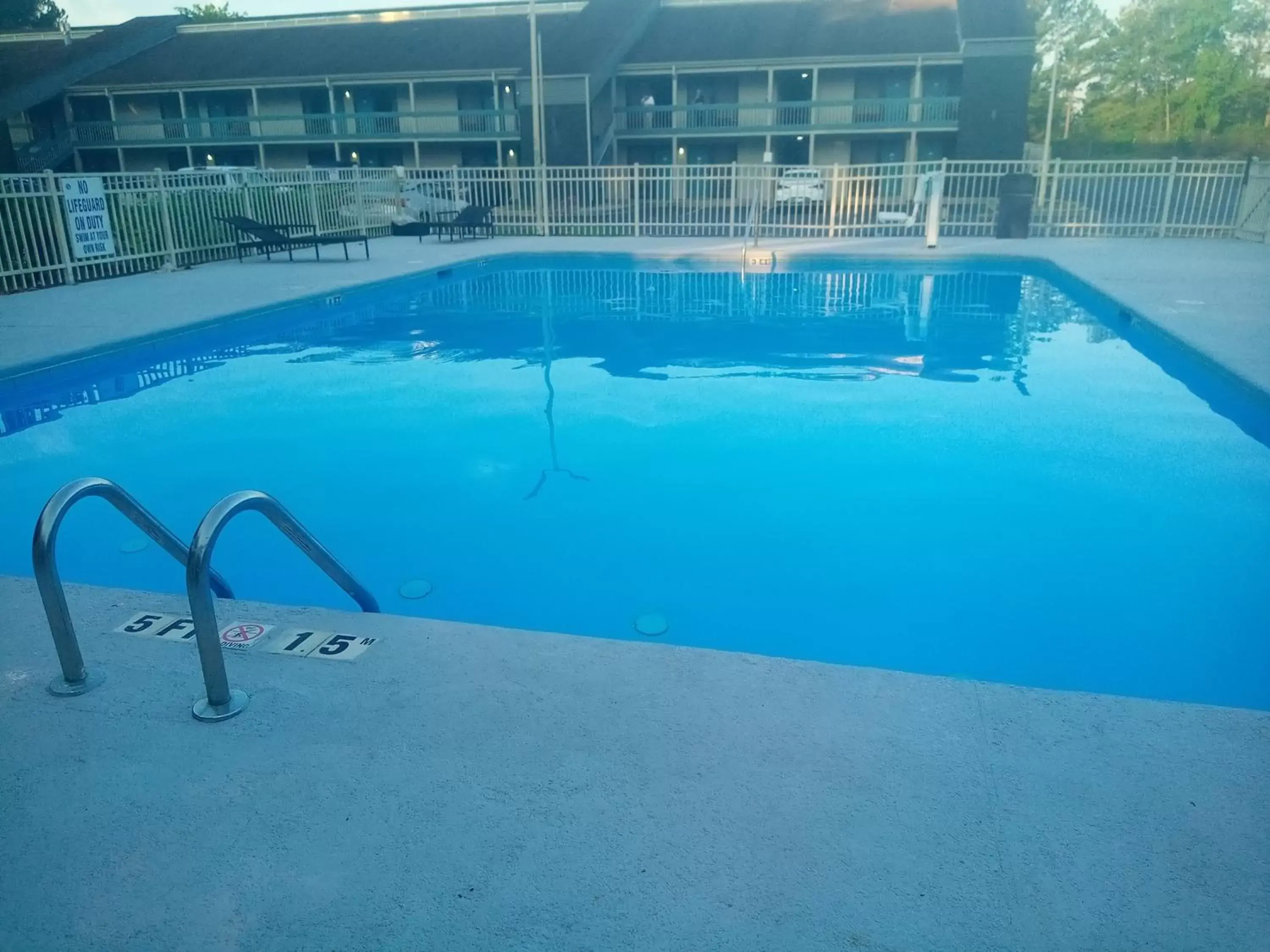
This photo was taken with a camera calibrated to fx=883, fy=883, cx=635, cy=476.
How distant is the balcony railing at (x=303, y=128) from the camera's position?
3359 cm

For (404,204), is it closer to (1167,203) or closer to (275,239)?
(275,239)

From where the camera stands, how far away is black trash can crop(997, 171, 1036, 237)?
712 inches

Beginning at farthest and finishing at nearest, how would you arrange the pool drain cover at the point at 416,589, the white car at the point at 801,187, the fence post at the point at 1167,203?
the white car at the point at 801,187 → the fence post at the point at 1167,203 → the pool drain cover at the point at 416,589

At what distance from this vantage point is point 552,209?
2181cm

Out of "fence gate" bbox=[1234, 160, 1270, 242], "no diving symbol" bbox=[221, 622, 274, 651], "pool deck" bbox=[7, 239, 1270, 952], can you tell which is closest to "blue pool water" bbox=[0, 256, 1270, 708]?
"no diving symbol" bbox=[221, 622, 274, 651]

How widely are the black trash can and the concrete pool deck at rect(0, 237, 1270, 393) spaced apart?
1.43 feet

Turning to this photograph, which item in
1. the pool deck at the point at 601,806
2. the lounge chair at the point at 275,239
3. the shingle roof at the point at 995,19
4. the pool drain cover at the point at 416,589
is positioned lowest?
the pool drain cover at the point at 416,589

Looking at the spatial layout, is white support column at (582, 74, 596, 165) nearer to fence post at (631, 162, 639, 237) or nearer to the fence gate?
fence post at (631, 162, 639, 237)

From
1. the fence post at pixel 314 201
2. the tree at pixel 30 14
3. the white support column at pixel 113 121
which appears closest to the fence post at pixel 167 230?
the fence post at pixel 314 201

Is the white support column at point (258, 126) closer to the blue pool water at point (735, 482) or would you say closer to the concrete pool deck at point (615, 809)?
the blue pool water at point (735, 482)

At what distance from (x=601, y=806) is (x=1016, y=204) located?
1887 cm

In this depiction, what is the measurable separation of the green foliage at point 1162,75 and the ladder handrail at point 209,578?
4379 cm

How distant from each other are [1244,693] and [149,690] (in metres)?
3.97

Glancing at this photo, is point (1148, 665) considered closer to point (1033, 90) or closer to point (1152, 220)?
point (1152, 220)
